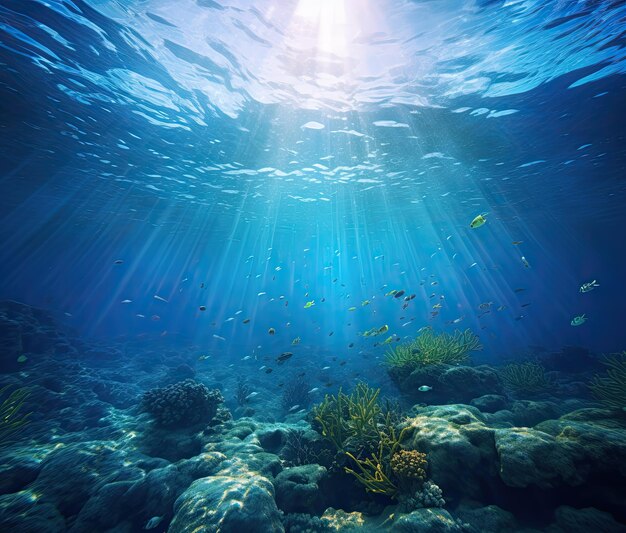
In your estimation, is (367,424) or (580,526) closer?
(580,526)

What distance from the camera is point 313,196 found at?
2484 centimetres

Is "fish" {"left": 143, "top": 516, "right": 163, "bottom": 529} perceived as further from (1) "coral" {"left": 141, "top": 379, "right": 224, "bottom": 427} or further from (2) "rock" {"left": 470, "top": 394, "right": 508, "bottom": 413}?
(2) "rock" {"left": 470, "top": 394, "right": 508, "bottom": 413}

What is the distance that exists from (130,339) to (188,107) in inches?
1214

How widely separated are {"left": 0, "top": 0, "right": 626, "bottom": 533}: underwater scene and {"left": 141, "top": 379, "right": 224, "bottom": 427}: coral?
2.7 inches

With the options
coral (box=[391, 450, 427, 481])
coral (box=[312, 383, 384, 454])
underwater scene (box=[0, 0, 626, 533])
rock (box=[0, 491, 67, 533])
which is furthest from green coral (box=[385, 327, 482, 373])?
rock (box=[0, 491, 67, 533])

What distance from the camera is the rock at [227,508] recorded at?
4.41 m

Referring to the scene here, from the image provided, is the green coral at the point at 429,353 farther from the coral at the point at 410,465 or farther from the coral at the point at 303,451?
the coral at the point at 410,465

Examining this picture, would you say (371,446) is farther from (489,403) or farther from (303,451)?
(489,403)

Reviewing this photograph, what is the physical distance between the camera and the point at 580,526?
3.93m

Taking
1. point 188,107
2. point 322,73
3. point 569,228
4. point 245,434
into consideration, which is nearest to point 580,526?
point 245,434

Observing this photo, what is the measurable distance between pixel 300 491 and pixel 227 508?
1.78m

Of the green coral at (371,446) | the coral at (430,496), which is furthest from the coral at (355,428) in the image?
the coral at (430,496)

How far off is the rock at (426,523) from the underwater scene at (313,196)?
35 mm

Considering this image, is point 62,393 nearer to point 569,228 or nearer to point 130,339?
point 130,339
